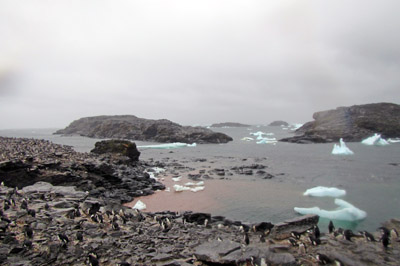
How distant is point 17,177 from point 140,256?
14821mm

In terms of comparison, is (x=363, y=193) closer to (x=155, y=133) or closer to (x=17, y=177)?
(x=17, y=177)

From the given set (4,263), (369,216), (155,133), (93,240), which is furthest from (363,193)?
(155,133)

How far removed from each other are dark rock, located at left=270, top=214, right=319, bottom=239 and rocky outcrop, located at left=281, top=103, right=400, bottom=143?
7068 cm

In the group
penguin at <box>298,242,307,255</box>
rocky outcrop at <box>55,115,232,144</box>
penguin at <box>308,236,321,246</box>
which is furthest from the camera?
rocky outcrop at <box>55,115,232,144</box>

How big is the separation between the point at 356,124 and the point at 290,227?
8912 cm

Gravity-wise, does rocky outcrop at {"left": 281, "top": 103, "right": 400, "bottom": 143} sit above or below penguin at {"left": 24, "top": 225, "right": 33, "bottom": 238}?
above

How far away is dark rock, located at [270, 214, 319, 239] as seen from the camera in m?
9.71

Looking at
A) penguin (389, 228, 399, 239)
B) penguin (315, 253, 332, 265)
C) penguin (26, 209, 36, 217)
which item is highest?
penguin (26, 209, 36, 217)

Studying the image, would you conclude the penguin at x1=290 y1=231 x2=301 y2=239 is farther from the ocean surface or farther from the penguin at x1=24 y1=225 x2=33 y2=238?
the penguin at x1=24 y1=225 x2=33 y2=238

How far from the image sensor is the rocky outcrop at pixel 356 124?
7875 centimetres

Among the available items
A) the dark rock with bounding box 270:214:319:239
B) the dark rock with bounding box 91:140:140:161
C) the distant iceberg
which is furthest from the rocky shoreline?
the dark rock with bounding box 91:140:140:161

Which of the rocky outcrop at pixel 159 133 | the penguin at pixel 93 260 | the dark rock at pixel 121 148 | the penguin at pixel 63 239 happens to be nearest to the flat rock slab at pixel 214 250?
the penguin at pixel 93 260

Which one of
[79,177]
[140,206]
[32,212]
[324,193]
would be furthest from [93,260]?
[324,193]

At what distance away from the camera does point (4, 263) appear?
21.9 feet
